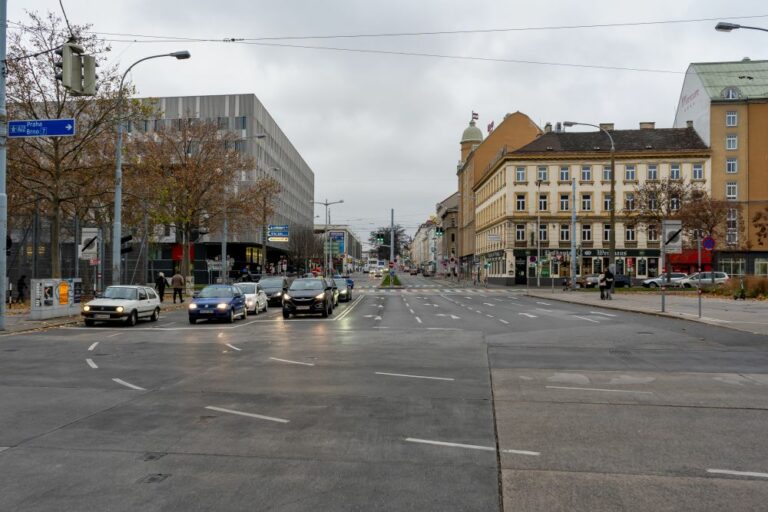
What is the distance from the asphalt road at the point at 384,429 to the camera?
4828mm

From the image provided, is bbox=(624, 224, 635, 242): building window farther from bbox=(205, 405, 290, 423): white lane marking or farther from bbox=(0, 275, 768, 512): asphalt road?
bbox=(205, 405, 290, 423): white lane marking

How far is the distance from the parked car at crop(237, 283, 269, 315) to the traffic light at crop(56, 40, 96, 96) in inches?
579

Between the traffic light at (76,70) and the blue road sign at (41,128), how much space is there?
3.26 metres

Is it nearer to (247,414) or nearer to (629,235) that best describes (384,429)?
(247,414)

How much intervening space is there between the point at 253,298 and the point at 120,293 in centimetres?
734

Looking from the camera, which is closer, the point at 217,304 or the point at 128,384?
the point at 128,384

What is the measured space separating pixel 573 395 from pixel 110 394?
6679 millimetres

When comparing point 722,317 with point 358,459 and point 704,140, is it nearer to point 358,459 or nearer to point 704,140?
point 358,459

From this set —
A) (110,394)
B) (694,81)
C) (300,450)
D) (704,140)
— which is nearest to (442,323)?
(110,394)

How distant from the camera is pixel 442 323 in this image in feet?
72.3

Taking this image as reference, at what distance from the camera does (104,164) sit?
2906cm

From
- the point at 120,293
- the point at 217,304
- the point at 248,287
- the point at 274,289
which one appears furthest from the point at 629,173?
the point at 120,293

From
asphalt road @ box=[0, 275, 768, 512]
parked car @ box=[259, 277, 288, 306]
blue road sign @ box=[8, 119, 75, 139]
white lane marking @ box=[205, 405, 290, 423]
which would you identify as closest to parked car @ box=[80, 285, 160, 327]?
blue road sign @ box=[8, 119, 75, 139]

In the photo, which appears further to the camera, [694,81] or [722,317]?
[694,81]
